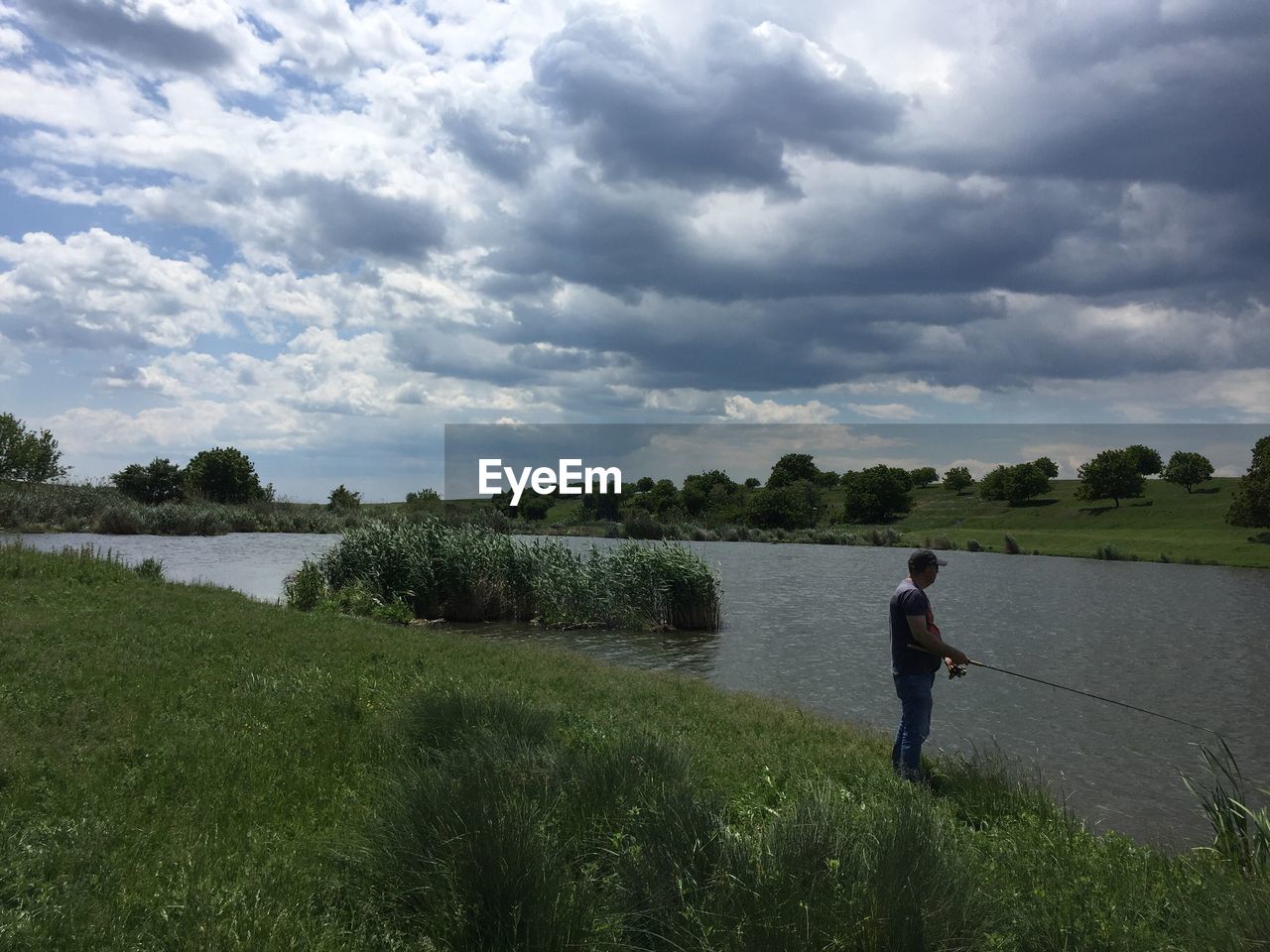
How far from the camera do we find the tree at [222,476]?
96.3 meters

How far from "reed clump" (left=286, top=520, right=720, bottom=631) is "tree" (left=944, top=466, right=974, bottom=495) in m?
130

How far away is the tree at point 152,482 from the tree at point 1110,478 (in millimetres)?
113797

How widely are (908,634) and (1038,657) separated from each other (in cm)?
1693

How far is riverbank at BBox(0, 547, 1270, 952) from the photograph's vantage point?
461 centimetres

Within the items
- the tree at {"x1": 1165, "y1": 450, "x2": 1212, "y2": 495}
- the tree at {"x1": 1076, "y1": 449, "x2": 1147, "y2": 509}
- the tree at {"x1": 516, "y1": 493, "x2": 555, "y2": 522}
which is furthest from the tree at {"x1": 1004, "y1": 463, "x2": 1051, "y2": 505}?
the tree at {"x1": 516, "y1": 493, "x2": 555, "y2": 522}

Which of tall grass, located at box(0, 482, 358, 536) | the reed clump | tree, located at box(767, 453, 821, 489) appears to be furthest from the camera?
tree, located at box(767, 453, 821, 489)

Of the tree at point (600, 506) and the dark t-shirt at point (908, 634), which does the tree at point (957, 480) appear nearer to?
the tree at point (600, 506)

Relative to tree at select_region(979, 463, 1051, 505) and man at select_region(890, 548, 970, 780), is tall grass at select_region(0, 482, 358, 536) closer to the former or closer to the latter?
man at select_region(890, 548, 970, 780)

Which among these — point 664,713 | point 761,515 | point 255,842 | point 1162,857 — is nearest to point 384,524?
point 664,713

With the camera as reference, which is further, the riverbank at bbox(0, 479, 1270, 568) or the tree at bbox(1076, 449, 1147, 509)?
the tree at bbox(1076, 449, 1147, 509)

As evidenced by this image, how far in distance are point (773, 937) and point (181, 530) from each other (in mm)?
71186

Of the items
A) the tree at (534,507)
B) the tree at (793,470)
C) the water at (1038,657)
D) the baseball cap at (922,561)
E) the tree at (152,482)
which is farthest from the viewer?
the tree at (793,470)

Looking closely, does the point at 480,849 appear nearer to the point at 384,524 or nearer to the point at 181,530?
the point at 384,524

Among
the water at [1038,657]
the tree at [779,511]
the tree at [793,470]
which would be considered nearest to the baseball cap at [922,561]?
the water at [1038,657]
